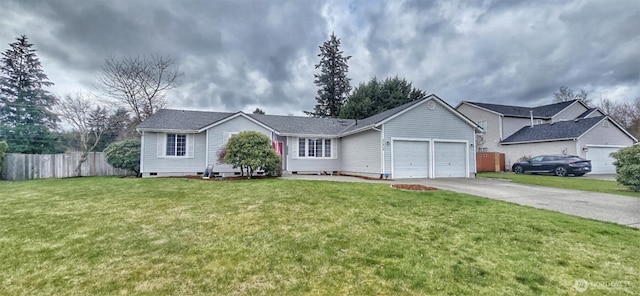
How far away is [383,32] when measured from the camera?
1844 centimetres

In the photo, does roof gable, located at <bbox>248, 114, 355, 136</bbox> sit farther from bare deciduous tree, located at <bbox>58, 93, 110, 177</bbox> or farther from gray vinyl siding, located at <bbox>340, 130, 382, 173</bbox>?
bare deciduous tree, located at <bbox>58, 93, 110, 177</bbox>

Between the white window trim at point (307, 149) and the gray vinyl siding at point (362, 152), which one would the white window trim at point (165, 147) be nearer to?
the white window trim at point (307, 149)

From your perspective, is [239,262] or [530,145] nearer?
[239,262]

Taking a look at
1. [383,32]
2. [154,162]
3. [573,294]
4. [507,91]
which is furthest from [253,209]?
[507,91]

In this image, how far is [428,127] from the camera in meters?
15.8

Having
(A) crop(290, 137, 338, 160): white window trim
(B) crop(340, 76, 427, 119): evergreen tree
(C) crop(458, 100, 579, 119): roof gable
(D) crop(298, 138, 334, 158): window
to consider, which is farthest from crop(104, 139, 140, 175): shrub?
(C) crop(458, 100, 579, 119): roof gable

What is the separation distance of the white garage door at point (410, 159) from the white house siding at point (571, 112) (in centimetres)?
2094

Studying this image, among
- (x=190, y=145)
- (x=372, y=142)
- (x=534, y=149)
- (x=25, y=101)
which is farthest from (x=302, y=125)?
(x=25, y=101)

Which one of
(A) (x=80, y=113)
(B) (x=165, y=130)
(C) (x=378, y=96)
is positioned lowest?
(B) (x=165, y=130)

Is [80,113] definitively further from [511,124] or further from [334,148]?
[511,124]

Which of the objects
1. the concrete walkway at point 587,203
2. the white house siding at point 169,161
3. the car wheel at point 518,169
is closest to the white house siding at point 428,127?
the concrete walkway at point 587,203

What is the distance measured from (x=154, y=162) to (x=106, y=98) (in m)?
11.8

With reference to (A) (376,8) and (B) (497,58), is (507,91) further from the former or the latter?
(A) (376,8)

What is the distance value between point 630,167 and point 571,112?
22645 millimetres
